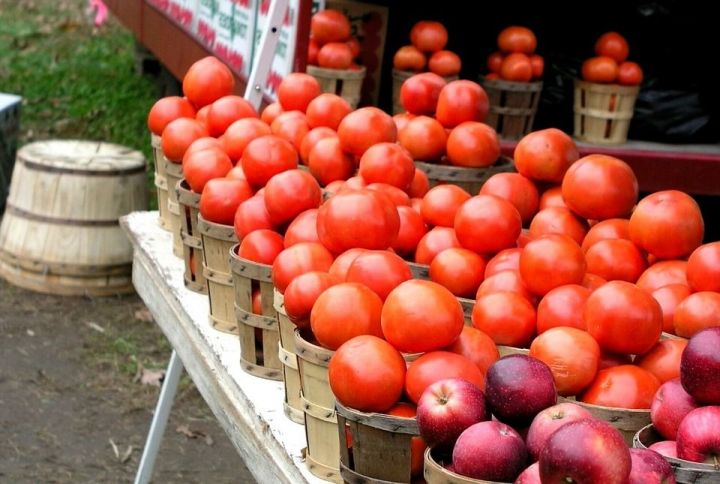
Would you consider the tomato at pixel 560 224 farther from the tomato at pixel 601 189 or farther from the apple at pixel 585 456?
the apple at pixel 585 456

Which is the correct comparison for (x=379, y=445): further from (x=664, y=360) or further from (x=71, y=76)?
(x=71, y=76)

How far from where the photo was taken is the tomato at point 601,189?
2.49 meters

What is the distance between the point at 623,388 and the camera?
1.81m

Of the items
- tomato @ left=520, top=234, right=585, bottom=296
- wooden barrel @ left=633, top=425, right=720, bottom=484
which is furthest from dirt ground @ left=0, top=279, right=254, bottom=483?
wooden barrel @ left=633, top=425, right=720, bottom=484

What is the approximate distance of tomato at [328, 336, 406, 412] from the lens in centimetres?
181

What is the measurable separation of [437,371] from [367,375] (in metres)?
0.11

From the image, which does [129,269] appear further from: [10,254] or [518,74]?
[518,74]

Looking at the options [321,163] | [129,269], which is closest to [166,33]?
[129,269]

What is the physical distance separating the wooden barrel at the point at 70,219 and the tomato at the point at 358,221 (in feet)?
12.6

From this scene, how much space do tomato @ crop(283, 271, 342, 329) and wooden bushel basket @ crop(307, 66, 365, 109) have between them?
8.19 ft

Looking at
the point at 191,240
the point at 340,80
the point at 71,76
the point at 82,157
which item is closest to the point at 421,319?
the point at 191,240

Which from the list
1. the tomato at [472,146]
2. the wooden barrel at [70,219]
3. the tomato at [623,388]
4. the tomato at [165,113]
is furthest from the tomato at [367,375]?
the wooden barrel at [70,219]

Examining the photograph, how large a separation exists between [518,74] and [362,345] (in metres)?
3.04

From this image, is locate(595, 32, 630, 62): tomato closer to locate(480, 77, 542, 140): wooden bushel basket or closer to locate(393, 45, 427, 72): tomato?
locate(480, 77, 542, 140): wooden bushel basket
